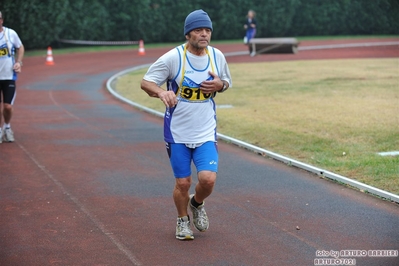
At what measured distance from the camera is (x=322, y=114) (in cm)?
1596

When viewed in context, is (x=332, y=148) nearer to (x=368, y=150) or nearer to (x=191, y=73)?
(x=368, y=150)

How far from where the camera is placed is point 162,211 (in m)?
8.70

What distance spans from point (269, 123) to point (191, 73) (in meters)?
8.00

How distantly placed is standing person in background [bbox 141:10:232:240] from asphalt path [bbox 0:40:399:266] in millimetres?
639

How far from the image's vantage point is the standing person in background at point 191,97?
722cm

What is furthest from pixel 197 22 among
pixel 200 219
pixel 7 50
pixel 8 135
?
pixel 8 135

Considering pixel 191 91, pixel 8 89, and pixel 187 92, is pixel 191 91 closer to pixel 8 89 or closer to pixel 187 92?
pixel 187 92

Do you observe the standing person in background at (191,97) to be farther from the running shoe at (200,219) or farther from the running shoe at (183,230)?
the running shoe at (200,219)

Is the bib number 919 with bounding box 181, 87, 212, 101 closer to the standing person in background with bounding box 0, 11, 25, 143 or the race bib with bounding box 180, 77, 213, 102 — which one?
the race bib with bounding box 180, 77, 213, 102

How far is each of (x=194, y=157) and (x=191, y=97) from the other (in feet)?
1.90

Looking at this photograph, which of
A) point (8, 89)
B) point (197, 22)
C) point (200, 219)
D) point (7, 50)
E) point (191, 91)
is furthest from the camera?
point (8, 89)

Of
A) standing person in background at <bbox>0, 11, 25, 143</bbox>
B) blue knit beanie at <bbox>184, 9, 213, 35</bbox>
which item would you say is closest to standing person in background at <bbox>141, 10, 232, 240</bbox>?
blue knit beanie at <bbox>184, 9, 213, 35</bbox>

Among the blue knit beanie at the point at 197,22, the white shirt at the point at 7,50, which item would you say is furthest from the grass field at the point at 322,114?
the white shirt at the point at 7,50

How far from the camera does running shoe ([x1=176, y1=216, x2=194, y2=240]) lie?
7.43 meters
